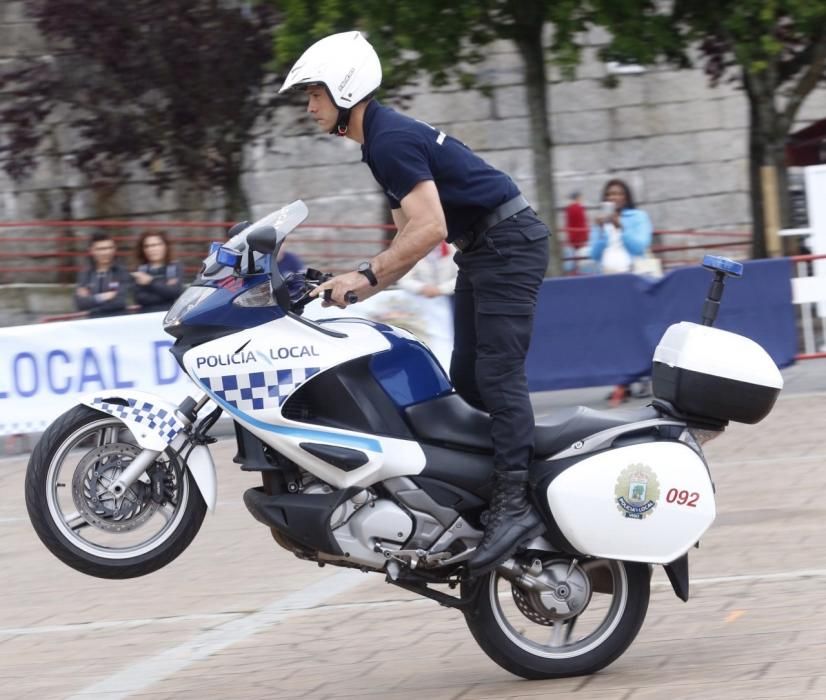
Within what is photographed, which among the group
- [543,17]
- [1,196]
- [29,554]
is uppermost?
[543,17]

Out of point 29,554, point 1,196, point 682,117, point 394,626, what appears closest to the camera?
point 394,626

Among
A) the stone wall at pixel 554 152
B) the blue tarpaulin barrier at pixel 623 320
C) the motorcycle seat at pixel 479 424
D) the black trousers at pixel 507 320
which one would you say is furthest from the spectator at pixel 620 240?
the black trousers at pixel 507 320

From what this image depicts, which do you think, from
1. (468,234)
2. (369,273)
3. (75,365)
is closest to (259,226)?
(369,273)

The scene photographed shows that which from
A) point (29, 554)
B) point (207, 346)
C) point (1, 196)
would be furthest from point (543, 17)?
point (207, 346)

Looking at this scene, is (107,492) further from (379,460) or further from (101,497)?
(379,460)

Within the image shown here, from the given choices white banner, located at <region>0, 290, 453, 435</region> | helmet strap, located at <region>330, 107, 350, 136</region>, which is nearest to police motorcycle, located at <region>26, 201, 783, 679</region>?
helmet strap, located at <region>330, 107, 350, 136</region>

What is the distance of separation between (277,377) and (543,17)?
1230cm

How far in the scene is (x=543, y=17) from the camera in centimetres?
1708

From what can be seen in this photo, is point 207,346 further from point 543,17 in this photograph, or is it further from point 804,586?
point 543,17

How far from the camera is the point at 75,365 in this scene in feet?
39.9

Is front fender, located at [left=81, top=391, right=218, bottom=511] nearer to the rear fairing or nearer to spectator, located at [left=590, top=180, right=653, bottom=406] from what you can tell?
the rear fairing

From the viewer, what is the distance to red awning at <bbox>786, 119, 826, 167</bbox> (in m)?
21.1

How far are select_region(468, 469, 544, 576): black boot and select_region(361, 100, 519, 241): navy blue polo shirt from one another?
861mm

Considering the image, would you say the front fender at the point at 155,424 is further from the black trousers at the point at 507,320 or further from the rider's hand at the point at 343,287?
the black trousers at the point at 507,320
